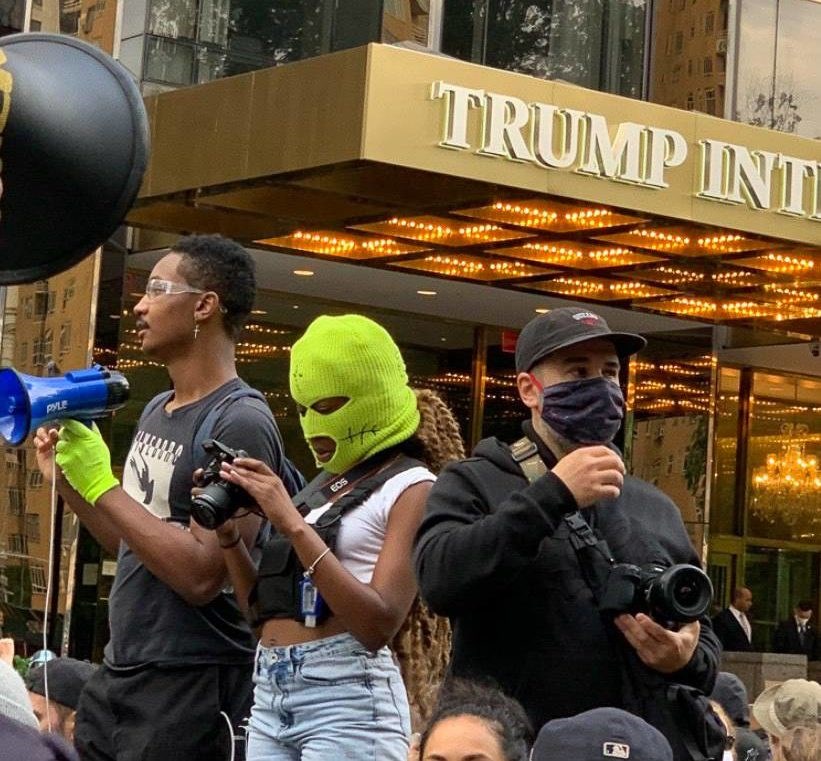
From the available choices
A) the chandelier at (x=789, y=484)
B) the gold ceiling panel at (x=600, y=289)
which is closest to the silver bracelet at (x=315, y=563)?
the gold ceiling panel at (x=600, y=289)

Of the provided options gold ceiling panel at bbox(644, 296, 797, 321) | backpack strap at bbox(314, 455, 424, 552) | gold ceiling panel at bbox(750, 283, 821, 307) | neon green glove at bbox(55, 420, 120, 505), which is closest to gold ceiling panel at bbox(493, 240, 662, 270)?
gold ceiling panel at bbox(750, 283, 821, 307)

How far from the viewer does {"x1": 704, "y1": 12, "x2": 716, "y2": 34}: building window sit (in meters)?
19.1

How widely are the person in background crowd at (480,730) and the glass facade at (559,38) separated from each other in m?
13.9

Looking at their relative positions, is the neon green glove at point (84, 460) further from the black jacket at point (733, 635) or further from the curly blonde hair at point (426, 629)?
the black jacket at point (733, 635)

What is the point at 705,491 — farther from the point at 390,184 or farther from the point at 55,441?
the point at 55,441

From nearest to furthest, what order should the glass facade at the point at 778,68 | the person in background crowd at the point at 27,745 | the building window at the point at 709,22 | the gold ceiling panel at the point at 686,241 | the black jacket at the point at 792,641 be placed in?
1. the person in background crowd at the point at 27,745
2. the gold ceiling panel at the point at 686,241
3. the glass facade at the point at 778,68
4. the building window at the point at 709,22
5. the black jacket at the point at 792,641

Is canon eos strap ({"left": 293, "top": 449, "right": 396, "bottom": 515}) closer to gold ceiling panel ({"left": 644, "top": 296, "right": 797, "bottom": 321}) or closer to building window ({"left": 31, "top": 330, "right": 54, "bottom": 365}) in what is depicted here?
building window ({"left": 31, "top": 330, "right": 54, "bottom": 365})

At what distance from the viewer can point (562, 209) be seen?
16.4m

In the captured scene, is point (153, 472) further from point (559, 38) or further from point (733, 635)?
point (733, 635)

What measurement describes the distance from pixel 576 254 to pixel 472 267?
1.21 meters

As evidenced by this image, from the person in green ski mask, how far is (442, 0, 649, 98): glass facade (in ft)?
42.4

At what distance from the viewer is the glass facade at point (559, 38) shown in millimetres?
17672

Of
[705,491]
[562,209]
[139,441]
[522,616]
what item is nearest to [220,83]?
[562,209]

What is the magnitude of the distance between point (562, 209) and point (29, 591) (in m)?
5.58
